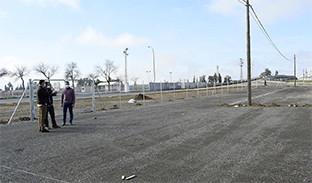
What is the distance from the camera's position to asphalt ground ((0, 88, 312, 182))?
169 inches

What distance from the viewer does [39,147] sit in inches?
258

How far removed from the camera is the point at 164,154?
5566 millimetres

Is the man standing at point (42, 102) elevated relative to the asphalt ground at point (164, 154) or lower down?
elevated

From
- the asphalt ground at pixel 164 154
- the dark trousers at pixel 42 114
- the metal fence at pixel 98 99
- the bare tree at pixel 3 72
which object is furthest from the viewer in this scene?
the bare tree at pixel 3 72

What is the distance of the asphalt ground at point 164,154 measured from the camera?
430 centimetres

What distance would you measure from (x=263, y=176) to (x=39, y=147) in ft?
18.4

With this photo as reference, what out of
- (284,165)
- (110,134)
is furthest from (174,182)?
(110,134)

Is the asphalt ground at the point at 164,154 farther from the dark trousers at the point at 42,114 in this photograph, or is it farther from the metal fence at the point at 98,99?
the metal fence at the point at 98,99

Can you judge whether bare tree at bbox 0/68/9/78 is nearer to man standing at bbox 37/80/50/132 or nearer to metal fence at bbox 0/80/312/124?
metal fence at bbox 0/80/312/124

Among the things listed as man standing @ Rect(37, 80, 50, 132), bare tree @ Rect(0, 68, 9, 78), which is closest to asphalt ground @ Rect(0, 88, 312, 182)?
man standing @ Rect(37, 80, 50, 132)

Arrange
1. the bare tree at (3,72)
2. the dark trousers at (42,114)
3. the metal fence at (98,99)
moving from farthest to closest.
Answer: the bare tree at (3,72) < the metal fence at (98,99) < the dark trousers at (42,114)

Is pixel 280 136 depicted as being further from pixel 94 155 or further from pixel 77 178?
pixel 77 178

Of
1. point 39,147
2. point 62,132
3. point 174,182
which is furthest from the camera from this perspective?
point 62,132

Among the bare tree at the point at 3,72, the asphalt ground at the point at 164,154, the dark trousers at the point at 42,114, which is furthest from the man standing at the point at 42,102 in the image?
the bare tree at the point at 3,72
